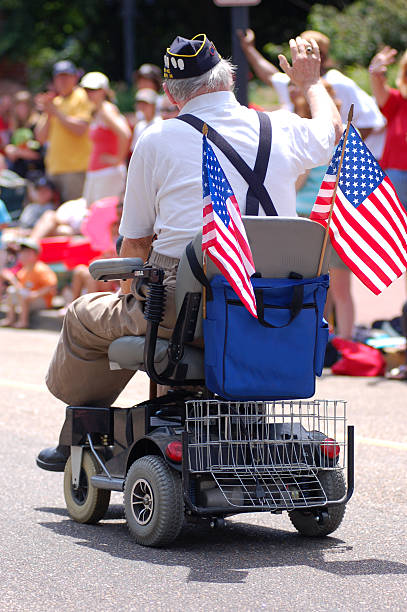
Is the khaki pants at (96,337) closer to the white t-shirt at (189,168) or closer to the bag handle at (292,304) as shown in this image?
the white t-shirt at (189,168)

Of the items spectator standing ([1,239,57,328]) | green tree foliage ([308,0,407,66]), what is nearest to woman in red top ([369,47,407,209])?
spectator standing ([1,239,57,328])

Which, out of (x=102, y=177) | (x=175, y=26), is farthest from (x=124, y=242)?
(x=175, y=26)

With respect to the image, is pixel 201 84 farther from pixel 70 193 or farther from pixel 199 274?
pixel 70 193

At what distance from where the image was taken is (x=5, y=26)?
34438 mm

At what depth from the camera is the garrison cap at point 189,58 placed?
5129mm

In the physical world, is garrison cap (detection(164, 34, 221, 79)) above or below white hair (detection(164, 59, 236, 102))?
above

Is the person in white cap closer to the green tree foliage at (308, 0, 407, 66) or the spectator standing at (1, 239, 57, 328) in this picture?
the spectator standing at (1, 239, 57, 328)

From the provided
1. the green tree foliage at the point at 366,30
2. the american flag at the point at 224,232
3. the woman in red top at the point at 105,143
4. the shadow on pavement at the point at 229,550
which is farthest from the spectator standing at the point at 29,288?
the green tree foliage at the point at 366,30

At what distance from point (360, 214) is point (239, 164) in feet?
1.82

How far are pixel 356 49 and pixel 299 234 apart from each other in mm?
19850

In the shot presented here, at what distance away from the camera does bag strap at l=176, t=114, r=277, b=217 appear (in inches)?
199

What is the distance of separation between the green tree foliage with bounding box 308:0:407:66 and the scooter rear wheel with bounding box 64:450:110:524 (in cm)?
1874

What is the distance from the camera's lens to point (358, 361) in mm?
9797

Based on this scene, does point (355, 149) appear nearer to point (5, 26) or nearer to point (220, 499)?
point (220, 499)
